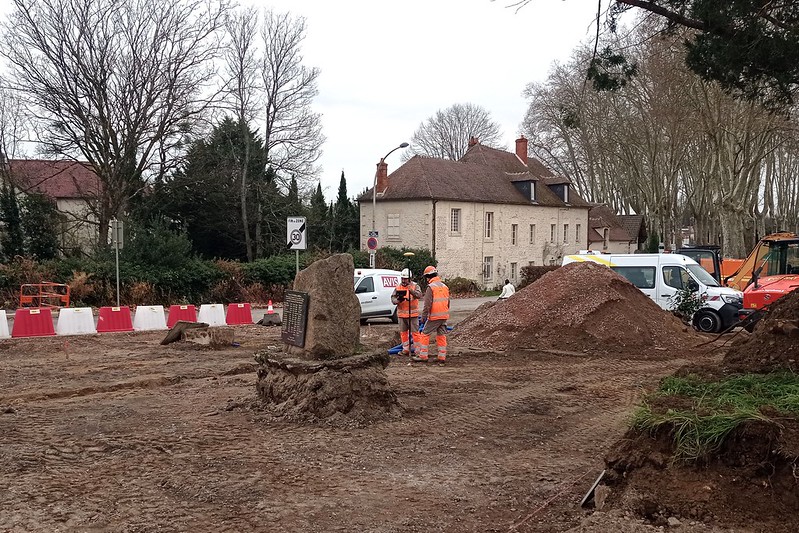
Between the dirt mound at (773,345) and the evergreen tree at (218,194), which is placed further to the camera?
the evergreen tree at (218,194)

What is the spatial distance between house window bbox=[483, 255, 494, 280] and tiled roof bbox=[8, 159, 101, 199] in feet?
77.2

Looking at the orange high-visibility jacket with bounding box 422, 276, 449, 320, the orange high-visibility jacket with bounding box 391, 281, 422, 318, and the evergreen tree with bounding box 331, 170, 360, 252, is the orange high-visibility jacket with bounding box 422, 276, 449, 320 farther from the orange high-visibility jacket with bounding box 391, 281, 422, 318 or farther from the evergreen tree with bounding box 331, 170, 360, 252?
the evergreen tree with bounding box 331, 170, 360, 252

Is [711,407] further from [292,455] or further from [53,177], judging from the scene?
[53,177]

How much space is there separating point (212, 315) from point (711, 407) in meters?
16.6

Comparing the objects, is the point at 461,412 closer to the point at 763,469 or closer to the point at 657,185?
the point at 763,469

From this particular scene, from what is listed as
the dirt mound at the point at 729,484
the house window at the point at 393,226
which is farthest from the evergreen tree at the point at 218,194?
the dirt mound at the point at 729,484

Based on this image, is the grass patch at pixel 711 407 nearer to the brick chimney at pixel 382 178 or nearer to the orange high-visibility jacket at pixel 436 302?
the orange high-visibility jacket at pixel 436 302

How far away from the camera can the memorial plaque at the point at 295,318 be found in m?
8.61

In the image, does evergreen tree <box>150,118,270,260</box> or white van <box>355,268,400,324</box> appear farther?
evergreen tree <box>150,118,270,260</box>

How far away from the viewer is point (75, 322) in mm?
17172

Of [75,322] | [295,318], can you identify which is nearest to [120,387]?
[295,318]

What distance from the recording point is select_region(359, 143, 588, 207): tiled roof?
42.7 meters

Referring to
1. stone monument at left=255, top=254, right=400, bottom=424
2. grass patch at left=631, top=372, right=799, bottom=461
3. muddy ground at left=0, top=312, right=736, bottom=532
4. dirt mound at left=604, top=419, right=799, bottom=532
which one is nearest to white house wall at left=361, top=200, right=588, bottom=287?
muddy ground at left=0, top=312, right=736, bottom=532

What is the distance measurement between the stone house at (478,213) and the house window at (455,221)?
0.20 feet
